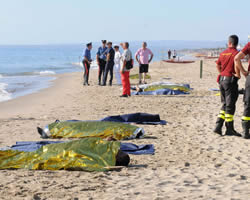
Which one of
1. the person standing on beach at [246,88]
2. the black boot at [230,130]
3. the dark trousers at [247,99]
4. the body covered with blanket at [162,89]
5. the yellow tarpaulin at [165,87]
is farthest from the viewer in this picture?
the yellow tarpaulin at [165,87]

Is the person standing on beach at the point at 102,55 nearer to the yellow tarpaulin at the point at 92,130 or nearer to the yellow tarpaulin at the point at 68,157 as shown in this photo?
the yellow tarpaulin at the point at 92,130

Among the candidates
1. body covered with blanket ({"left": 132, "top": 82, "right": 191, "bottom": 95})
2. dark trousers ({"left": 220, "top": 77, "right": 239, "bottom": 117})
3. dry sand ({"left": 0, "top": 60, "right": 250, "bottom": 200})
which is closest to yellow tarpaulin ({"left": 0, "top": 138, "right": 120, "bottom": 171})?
dry sand ({"left": 0, "top": 60, "right": 250, "bottom": 200})

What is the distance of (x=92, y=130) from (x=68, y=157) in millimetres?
2204

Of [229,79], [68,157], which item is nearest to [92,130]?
[68,157]

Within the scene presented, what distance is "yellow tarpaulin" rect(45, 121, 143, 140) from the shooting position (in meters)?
7.94

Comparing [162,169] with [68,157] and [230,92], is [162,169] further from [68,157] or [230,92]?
[230,92]

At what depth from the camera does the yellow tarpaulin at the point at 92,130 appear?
7941mm

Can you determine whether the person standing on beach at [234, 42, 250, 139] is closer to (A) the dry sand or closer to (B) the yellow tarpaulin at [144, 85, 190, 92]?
(A) the dry sand

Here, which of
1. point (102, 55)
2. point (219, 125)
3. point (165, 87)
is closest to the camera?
point (219, 125)

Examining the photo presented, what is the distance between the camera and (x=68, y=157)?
588 centimetres

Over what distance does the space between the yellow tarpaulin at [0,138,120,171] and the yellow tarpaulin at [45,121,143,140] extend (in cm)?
168

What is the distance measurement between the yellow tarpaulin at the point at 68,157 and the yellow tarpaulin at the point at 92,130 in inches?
66.1

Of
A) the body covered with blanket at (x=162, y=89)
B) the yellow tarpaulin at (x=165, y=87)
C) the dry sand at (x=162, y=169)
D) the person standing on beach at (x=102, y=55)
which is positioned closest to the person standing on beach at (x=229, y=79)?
the dry sand at (x=162, y=169)

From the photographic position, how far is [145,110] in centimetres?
1138
